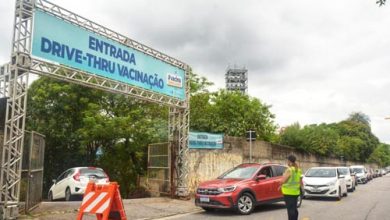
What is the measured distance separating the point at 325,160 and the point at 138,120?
26.7 metres

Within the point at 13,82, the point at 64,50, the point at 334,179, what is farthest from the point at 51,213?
the point at 334,179

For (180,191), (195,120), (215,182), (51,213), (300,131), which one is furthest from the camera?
(300,131)

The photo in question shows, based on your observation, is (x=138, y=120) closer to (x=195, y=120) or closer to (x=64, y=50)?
(x=195, y=120)

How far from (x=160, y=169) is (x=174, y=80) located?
167 inches

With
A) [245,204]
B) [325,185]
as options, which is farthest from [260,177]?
[325,185]

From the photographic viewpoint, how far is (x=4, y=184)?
10156 mm

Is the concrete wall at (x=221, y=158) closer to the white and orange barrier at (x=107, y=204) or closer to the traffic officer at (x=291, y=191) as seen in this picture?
the traffic officer at (x=291, y=191)

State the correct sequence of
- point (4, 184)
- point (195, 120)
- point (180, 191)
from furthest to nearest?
point (195, 120) → point (180, 191) → point (4, 184)

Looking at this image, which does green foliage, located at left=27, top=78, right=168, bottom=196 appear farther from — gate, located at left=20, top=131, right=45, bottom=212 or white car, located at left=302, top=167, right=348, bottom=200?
gate, located at left=20, top=131, right=45, bottom=212

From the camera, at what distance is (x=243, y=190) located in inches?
488

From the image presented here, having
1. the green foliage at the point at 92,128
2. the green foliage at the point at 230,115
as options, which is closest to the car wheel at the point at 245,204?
the green foliage at the point at 92,128

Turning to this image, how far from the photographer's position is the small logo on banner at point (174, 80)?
16.7 metres

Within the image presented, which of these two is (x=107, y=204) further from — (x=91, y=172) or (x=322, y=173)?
(x=322, y=173)

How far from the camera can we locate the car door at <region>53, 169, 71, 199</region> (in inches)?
655
